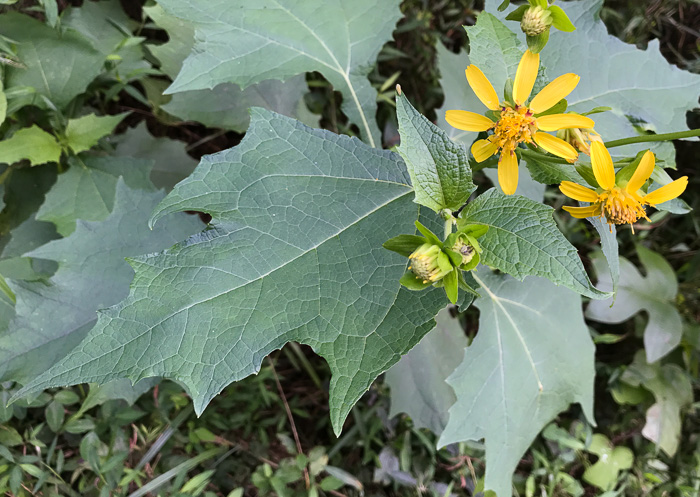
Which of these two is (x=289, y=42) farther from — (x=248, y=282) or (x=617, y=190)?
(x=617, y=190)

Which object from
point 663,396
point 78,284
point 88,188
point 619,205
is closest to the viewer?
point 619,205

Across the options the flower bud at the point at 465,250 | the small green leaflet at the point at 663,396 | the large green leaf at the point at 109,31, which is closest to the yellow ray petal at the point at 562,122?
the flower bud at the point at 465,250

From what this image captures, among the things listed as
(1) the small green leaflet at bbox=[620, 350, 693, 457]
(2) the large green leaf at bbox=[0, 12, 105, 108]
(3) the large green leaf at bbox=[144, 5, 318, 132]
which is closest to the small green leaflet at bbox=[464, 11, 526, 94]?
(3) the large green leaf at bbox=[144, 5, 318, 132]

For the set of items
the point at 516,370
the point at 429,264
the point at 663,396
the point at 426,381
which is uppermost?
the point at 429,264

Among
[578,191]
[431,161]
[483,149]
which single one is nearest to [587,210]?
[578,191]

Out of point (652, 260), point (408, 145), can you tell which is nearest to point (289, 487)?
point (408, 145)

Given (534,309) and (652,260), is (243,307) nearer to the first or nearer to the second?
(534,309)
